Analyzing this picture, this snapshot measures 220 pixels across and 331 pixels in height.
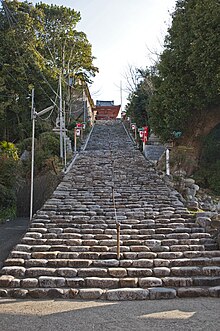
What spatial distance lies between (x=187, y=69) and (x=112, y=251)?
9.39m

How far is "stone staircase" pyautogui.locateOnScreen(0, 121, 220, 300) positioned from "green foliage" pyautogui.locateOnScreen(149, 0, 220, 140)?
13.2 ft

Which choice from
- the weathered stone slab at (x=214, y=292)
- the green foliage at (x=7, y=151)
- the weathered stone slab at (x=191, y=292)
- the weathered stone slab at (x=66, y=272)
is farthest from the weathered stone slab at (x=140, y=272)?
the green foliage at (x=7, y=151)

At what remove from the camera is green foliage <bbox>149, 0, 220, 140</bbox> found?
12.5 meters

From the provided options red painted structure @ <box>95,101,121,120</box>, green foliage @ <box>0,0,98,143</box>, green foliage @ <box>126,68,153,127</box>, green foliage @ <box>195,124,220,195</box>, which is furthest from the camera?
red painted structure @ <box>95,101,121,120</box>

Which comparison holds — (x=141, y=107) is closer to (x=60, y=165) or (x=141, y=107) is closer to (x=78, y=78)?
(x=78, y=78)

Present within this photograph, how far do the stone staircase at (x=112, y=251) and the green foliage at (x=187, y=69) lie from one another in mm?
4037

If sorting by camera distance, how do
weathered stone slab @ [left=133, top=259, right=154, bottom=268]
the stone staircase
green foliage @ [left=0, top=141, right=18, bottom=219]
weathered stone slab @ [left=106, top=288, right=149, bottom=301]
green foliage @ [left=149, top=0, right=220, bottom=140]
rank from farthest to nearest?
green foliage @ [left=0, top=141, right=18, bottom=219] → green foliage @ [left=149, top=0, right=220, bottom=140] → weathered stone slab @ [left=133, top=259, right=154, bottom=268] → the stone staircase → weathered stone slab @ [left=106, top=288, right=149, bottom=301]

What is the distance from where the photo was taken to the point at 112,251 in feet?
22.8

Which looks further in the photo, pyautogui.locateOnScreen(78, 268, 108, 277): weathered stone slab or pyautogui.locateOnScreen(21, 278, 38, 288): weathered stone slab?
pyautogui.locateOnScreen(78, 268, 108, 277): weathered stone slab

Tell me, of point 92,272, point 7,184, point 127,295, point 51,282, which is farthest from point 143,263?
point 7,184

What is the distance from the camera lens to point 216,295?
541cm

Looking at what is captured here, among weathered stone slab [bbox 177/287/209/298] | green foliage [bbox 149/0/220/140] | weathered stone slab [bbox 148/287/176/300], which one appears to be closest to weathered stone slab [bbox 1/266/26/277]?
weathered stone slab [bbox 148/287/176/300]

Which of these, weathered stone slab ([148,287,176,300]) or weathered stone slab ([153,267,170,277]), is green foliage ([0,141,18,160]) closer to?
weathered stone slab ([153,267,170,277])

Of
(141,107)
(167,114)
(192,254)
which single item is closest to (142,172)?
(167,114)
